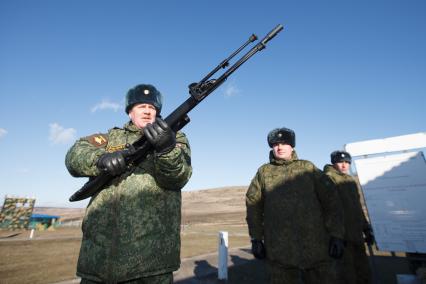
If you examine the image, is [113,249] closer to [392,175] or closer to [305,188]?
[305,188]

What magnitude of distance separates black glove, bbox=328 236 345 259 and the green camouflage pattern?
28661 millimetres

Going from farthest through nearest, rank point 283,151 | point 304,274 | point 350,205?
point 350,205 < point 283,151 < point 304,274

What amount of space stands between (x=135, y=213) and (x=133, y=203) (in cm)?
9

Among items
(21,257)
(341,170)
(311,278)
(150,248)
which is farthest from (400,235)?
(21,257)

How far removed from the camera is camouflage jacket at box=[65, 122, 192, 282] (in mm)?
2074

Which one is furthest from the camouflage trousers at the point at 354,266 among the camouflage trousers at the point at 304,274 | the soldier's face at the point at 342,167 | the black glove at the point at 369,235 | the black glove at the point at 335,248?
the camouflage trousers at the point at 304,274

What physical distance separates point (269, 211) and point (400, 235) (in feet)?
12.9

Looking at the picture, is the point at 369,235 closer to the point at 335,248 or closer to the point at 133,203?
the point at 335,248

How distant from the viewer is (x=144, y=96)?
9.34 ft

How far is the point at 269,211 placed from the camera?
3.83 m

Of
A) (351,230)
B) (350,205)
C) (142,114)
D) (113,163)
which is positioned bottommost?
(351,230)

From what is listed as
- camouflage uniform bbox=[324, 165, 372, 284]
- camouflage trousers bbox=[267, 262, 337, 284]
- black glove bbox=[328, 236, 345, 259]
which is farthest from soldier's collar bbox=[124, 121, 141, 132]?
camouflage uniform bbox=[324, 165, 372, 284]

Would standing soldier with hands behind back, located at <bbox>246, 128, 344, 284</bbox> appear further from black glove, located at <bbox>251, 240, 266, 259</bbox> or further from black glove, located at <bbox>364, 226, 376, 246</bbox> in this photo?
black glove, located at <bbox>364, 226, 376, 246</bbox>

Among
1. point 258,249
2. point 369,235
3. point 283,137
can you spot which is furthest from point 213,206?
point 283,137
